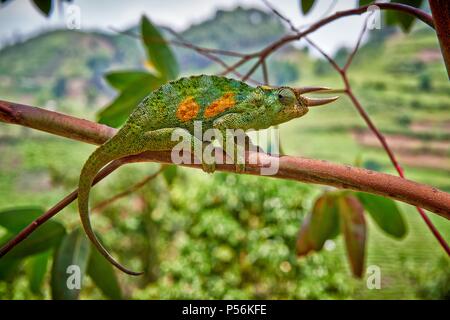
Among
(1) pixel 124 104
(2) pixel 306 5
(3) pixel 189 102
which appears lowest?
(3) pixel 189 102

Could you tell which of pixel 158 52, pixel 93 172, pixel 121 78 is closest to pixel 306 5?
pixel 158 52

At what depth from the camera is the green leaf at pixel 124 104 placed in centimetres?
123

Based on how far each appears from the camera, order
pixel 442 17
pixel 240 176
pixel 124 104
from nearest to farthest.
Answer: pixel 442 17, pixel 124 104, pixel 240 176

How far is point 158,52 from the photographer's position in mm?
1372

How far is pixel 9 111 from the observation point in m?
0.77

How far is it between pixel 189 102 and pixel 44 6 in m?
0.68

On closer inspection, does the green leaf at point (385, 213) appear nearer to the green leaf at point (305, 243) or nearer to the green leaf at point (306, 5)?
the green leaf at point (305, 243)

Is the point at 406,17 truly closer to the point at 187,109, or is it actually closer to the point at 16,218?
the point at 187,109

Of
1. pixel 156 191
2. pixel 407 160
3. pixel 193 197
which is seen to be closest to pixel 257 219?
pixel 193 197

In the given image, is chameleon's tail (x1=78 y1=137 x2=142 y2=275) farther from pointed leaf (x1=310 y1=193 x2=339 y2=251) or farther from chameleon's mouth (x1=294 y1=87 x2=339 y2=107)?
pointed leaf (x1=310 y1=193 x2=339 y2=251)

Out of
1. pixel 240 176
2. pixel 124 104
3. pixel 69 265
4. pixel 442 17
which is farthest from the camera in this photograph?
pixel 240 176

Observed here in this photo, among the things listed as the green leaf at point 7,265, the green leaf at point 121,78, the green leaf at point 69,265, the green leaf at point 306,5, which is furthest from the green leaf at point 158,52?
the green leaf at point 7,265

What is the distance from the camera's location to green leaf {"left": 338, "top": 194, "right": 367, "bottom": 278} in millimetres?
→ 1312
